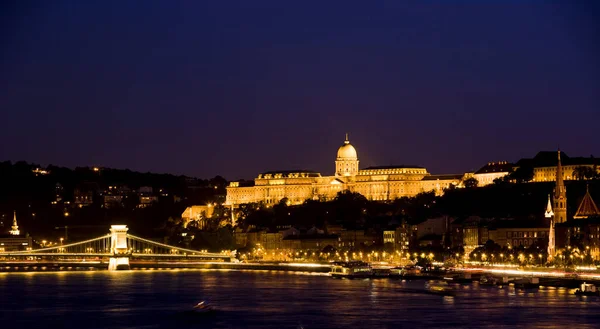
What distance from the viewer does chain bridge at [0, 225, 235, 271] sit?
83438mm

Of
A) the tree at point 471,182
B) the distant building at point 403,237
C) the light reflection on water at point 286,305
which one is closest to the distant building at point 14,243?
the distant building at point 403,237

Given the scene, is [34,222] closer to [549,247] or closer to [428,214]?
[428,214]

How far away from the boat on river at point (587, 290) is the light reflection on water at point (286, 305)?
0.68 m

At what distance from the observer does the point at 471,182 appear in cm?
10919

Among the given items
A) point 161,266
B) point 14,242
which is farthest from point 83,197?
point 161,266

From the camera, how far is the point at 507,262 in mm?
72438

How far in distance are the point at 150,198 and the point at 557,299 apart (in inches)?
3674

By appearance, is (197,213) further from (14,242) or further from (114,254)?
(114,254)

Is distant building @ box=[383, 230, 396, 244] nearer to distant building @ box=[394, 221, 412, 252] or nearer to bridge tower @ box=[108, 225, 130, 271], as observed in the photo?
distant building @ box=[394, 221, 412, 252]

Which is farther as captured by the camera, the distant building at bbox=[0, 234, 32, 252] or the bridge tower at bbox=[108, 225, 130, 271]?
the distant building at bbox=[0, 234, 32, 252]

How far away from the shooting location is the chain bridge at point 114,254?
83.4m

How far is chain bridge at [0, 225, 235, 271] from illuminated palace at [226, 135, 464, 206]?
23536 mm

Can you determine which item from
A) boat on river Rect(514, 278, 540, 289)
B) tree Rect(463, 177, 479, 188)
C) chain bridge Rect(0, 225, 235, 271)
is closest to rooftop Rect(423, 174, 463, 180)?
tree Rect(463, 177, 479, 188)

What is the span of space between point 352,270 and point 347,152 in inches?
2367
